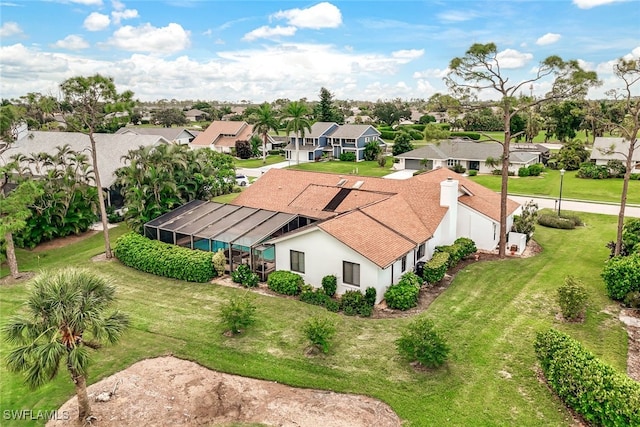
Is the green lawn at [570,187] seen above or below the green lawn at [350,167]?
below

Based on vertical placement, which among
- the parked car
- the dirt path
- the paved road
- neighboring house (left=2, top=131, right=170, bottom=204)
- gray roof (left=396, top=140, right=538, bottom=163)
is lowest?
the dirt path

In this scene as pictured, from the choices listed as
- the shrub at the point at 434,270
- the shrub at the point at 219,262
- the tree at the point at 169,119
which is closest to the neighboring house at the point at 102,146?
the shrub at the point at 219,262

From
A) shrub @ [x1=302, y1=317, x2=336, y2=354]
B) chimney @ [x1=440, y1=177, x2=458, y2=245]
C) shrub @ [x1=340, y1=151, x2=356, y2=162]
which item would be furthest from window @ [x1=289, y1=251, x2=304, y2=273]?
shrub @ [x1=340, y1=151, x2=356, y2=162]

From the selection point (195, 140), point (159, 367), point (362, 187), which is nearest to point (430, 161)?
point (362, 187)

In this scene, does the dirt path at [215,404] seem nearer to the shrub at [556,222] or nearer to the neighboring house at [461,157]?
the shrub at [556,222]

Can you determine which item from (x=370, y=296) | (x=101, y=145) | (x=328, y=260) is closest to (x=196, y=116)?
(x=101, y=145)

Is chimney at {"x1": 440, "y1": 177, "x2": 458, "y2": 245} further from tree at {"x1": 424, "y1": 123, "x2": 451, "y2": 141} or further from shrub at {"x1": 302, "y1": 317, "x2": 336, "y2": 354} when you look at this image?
shrub at {"x1": 302, "y1": 317, "x2": 336, "y2": 354}

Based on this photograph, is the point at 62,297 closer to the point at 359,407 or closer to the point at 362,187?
the point at 359,407

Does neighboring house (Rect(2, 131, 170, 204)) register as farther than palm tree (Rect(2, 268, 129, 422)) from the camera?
Yes
